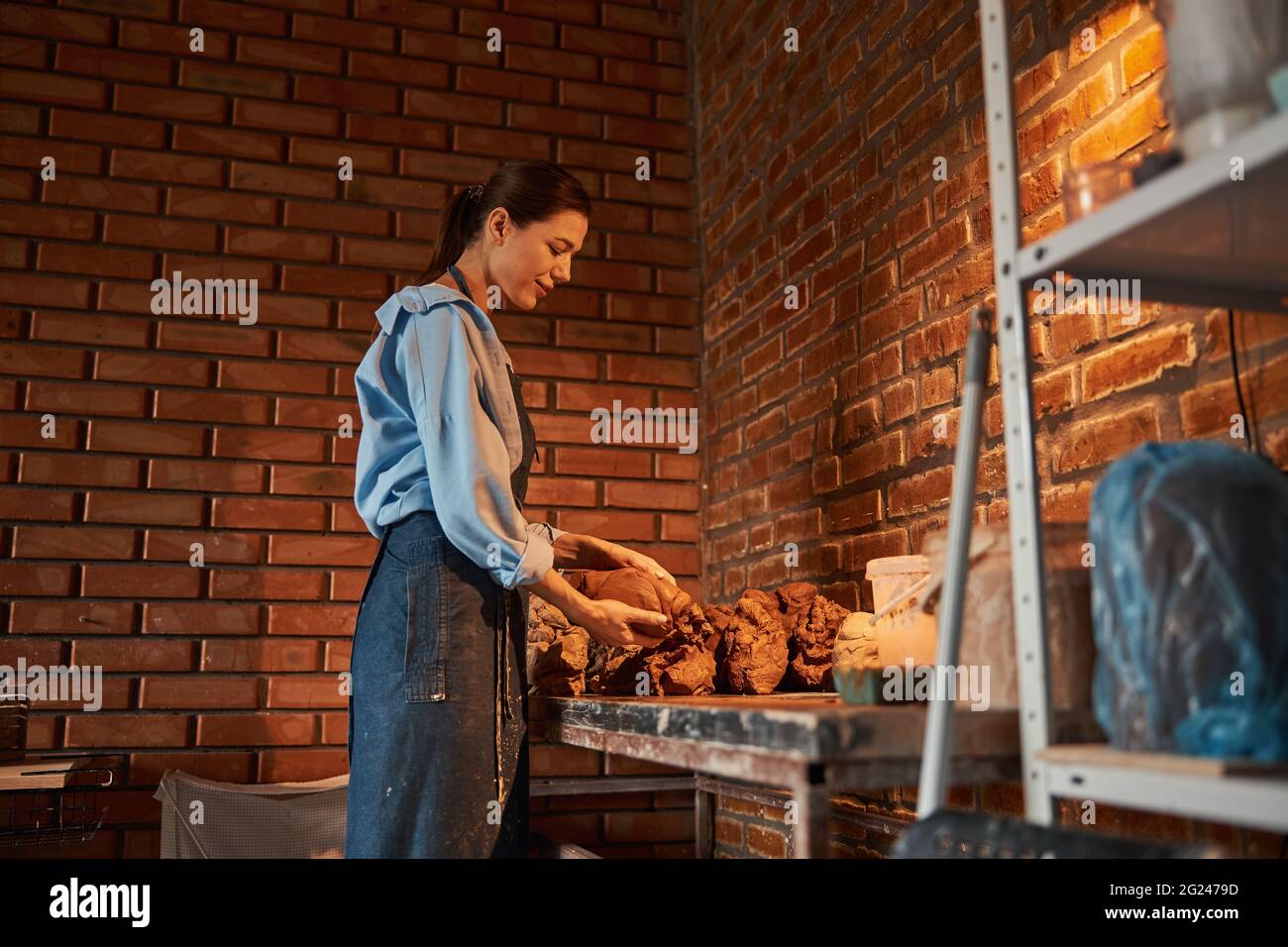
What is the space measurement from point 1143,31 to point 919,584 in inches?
31.7

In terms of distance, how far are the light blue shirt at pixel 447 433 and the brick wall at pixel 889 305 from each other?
0.75 m

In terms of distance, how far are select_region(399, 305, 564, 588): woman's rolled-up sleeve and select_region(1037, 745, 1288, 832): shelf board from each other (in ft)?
2.77

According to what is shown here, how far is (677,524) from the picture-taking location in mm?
3066

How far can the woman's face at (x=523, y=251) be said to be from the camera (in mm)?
2049

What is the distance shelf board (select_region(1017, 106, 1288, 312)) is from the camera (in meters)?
0.94

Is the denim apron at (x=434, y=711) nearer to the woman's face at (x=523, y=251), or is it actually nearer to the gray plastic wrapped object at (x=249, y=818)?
the woman's face at (x=523, y=251)

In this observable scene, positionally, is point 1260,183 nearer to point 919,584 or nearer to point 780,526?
point 919,584

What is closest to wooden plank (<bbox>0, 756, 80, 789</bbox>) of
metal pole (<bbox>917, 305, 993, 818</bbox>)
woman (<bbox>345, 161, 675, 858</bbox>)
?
woman (<bbox>345, 161, 675, 858</bbox>)

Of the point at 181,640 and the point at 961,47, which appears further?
the point at 181,640

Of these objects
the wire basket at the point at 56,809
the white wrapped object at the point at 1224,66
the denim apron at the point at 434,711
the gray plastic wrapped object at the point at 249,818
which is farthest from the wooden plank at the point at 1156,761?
the gray plastic wrapped object at the point at 249,818

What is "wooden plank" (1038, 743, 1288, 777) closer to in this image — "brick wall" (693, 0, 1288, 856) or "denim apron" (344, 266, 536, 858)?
"brick wall" (693, 0, 1288, 856)

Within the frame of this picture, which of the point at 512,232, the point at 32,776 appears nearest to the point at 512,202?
the point at 512,232
